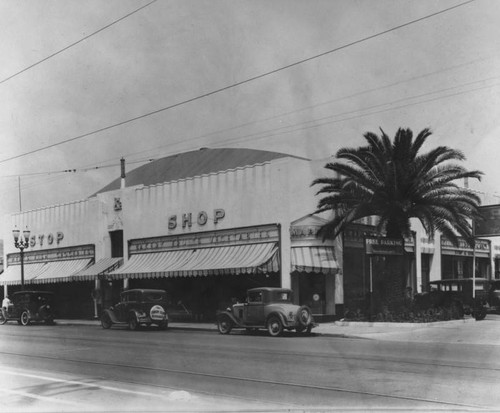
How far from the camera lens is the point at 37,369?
40.9 feet

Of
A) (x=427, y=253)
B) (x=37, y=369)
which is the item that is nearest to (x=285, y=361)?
(x=37, y=369)

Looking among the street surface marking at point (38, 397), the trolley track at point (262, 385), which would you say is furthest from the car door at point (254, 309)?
the street surface marking at point (38, 397)

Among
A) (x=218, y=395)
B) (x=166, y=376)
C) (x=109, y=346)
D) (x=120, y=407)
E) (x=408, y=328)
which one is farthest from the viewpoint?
(x=408, y=328)

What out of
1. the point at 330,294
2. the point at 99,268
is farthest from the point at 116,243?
the point at 330,294

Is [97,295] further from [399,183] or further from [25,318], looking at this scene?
[399,183]

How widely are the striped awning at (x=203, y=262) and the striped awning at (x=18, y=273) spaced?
9.07 metres

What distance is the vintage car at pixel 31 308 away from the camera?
32.1m

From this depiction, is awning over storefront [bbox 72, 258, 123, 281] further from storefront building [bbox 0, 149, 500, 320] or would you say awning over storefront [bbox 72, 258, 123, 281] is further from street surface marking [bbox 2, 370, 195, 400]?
street surface marking [bbox 2, 370, 195, 400]

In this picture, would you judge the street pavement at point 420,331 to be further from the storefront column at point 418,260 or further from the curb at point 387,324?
the storefront column at point 418,260

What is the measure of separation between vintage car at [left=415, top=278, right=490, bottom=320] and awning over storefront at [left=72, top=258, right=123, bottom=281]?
16.5 m

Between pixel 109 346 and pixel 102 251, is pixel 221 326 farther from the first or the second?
pixel 102 251

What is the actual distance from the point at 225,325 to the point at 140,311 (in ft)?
14.4

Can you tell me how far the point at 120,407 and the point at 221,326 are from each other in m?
14.9

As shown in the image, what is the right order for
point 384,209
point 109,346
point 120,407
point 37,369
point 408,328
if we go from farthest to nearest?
point 384,209 → point 408,328 → point 109,346 → point 37,369 → point 120,407
